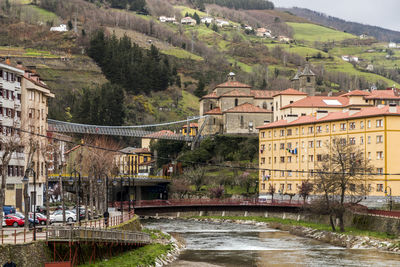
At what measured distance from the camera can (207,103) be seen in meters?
162

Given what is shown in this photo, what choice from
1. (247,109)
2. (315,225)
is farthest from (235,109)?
(315,225)

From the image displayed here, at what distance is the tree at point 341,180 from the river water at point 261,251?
4.74 meters

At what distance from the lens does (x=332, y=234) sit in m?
73.1

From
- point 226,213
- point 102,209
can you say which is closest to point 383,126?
point 226,213

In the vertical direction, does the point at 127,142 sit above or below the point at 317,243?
Result: above

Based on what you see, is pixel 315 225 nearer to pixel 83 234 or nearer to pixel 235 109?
pixel 83 234

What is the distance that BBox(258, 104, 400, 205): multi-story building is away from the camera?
90062mm

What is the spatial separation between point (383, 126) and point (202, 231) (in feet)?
89.4

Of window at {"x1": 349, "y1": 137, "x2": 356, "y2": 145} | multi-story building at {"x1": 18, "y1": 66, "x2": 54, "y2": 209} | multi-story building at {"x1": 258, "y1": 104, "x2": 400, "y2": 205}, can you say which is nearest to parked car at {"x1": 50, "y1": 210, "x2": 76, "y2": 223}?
multi-story building at {"x1": 18, "y1": 66, "x2": 54, "y2": 209}

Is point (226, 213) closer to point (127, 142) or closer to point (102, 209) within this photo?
point (102, 209)

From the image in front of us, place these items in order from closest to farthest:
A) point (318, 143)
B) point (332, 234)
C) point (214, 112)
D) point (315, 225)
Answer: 1. point (332, 234)
2. point (315, 225)
3. point (318, 143)
4. point (214, 112)

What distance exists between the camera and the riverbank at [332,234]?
6456cm

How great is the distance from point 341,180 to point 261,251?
683 inches

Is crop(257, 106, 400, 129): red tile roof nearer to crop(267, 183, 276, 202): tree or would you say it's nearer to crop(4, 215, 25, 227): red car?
crop(267, 183, 276, 202): tree
